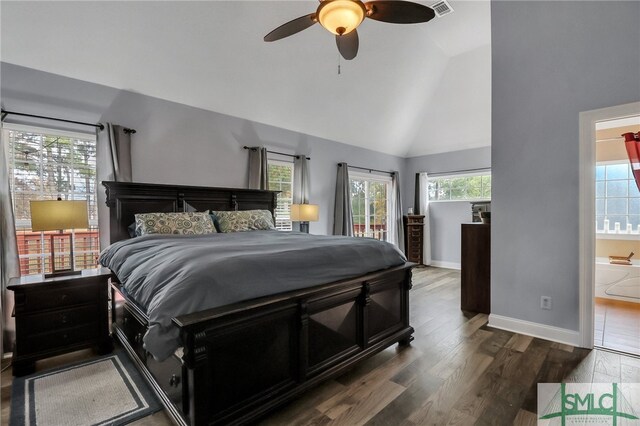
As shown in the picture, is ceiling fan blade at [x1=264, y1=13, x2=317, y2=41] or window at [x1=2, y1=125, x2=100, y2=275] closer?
ceiling fan blade at [x1=264, y1=13, x2=317, y2=41]

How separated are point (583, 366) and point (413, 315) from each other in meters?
1.51

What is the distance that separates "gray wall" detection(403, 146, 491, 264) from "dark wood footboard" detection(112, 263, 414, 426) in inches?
177

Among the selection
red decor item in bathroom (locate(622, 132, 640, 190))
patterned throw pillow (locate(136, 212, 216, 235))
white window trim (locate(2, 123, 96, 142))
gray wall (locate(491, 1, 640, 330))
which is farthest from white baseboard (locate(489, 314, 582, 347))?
white window trim (locate(2, 123, 96, 142))

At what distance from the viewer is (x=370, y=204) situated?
666 cm

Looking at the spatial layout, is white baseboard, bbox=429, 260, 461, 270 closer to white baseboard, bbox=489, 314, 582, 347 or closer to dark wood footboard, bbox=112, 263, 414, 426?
white baseboard, bbox=489, 314, 582, 347

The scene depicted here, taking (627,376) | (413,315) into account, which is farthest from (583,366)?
(413,315)

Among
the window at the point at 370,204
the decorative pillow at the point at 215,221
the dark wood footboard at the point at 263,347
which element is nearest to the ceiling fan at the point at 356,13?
the dark wood footboard at the point at 263,347

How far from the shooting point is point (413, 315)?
3531 mm

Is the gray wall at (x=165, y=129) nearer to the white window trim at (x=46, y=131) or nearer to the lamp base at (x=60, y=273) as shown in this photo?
the white window trim at (x=46, y=131)

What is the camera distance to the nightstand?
226 centimetres

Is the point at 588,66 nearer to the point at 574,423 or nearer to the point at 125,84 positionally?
the point at 574,423

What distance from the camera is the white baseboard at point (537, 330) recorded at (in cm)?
276

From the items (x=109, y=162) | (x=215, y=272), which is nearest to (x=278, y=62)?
(x=109, y=162)

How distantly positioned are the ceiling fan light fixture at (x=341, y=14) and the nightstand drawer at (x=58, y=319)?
9.48ft
